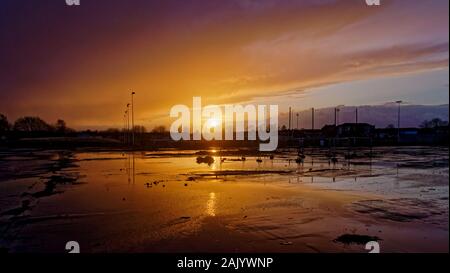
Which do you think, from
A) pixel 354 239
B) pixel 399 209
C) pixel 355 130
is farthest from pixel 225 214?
pixel 355 130

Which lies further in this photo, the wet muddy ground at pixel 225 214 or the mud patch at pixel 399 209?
the mud patch at pixel 399 209

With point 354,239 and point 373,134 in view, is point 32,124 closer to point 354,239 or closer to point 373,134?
point 373,134

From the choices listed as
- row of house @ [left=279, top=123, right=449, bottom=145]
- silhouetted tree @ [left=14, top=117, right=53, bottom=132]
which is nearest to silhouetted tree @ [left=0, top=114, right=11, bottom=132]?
silhouetted tree @ [left=14, top=117, right=53, bottom=132]

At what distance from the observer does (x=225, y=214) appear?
14422 millimetres

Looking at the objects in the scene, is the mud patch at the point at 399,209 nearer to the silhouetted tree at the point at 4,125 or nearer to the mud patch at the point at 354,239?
the mud patch at the point at 354,239

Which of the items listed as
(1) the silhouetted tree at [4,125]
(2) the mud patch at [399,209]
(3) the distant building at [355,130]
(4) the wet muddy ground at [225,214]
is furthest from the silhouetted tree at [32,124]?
(2) the mud patch at [399,209]

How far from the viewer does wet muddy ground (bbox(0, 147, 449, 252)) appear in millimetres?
10883

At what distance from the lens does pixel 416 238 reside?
11.3m

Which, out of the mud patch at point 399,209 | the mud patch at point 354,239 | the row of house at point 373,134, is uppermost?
the row of house at point 373,134

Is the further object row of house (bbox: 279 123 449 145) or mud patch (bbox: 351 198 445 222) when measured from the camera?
row of house (bbox: 279 123 449 145)

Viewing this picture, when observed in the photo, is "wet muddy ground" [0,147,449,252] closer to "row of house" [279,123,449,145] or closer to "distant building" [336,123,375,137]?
"row of house" [279,123,449,145]

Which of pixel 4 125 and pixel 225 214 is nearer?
pixel 225 214

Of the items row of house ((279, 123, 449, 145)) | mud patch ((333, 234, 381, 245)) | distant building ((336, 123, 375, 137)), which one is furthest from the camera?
distant building ((336, 123, 375, 137))

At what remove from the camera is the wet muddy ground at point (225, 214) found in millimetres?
10883
